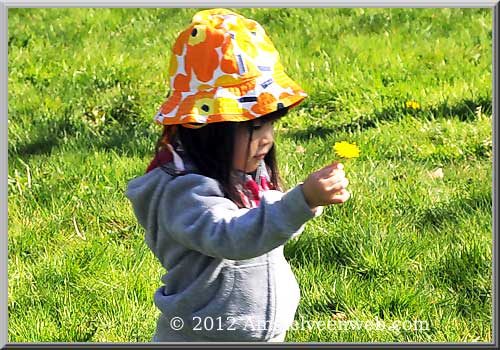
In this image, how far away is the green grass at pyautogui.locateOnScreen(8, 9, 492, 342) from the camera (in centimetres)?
322

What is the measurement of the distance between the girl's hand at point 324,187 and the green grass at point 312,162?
3.46ft

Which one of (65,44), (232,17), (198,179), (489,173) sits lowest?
(489,173)

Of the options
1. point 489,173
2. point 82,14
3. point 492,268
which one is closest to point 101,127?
point 82,14

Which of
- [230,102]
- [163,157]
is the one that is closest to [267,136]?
[230,102]

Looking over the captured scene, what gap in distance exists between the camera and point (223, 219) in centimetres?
223

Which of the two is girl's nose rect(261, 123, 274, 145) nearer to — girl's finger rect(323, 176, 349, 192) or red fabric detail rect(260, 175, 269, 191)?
red fabric detail rect(260, 175, 269, 191)

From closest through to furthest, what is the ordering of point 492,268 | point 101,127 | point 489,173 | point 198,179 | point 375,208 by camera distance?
point 198,179, point 492,268, point 375,208, point 489,173, point 101,127

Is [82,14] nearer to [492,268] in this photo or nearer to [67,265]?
[67,265]

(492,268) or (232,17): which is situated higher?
(232,17)

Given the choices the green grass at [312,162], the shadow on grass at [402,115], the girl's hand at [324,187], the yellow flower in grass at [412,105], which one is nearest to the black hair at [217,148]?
the girl's hand at [324,187]

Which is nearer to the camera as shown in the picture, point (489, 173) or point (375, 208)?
point (375, 208)

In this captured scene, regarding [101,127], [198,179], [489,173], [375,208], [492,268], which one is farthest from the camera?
[101,127]

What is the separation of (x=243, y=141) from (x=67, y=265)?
1.28 metres

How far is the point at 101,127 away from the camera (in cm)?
465
